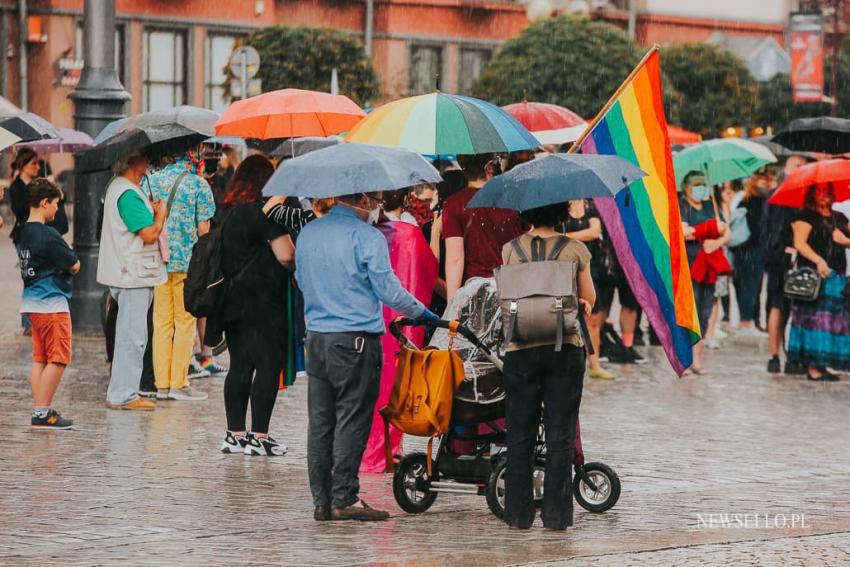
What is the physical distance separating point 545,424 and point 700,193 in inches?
322

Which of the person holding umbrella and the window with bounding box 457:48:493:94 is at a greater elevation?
the window with bounding box 457:48:493:94

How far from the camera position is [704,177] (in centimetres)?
1602

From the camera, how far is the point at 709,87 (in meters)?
45.6

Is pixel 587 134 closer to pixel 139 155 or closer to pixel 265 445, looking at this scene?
pixel 265 445

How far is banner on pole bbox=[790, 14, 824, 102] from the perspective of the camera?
39.4 meters

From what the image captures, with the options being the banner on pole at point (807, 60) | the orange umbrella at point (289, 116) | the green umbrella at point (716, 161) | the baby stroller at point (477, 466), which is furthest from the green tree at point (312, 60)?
the baby stroller at point (477, 466)

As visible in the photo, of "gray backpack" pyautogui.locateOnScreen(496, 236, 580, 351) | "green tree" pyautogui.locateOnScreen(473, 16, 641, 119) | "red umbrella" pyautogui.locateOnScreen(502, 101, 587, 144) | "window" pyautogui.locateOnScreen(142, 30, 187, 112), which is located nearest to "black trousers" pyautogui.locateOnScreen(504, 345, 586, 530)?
"gray backpack" pyautogui.locateOnScreen(496, 236, 580, 351)

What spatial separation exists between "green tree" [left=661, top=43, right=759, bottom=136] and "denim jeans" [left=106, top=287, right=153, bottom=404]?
34024 millimetres

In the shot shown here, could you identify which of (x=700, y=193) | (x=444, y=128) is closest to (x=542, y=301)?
(x=444, y=128)

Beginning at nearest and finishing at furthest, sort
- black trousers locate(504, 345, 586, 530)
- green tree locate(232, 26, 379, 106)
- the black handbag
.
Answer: black trousers locate(504, 345, 586, 530), the black handbag, green tree locate(232, 26, 379, 106)

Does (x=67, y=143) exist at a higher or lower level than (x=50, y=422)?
higher

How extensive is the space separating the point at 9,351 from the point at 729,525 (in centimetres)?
858

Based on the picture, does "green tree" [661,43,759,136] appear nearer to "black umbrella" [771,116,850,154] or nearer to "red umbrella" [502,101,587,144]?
"black umbrella" [771,116,850,154]

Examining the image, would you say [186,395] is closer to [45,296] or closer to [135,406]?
[135,406]
